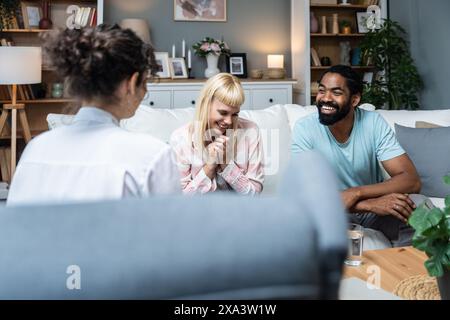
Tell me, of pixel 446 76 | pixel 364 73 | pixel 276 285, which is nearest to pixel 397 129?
pixel 446 76

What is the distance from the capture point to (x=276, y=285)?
34 centimetres

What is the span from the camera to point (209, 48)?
488 centimetres

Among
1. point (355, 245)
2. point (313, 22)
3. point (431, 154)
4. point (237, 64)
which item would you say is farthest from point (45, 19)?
point (355, 245)

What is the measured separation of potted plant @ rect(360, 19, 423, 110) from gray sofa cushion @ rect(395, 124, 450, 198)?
208cm

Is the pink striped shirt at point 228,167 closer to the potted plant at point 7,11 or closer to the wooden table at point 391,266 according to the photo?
the wooden table at point 391,266

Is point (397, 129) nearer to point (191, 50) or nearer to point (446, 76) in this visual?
point (446, 76)

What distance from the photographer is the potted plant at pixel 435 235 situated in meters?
0.98

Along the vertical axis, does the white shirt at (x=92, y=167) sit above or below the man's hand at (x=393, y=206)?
above

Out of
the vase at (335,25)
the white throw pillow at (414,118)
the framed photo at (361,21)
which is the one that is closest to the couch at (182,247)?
the white throw pillow at (414,118)

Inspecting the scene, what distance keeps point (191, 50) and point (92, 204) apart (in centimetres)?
493

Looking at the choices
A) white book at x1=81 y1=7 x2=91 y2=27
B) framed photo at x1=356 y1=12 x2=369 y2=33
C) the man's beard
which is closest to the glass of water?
the man's beard

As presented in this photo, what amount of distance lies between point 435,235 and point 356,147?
1.34 metres

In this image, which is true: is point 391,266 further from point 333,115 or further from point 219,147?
point 333,115

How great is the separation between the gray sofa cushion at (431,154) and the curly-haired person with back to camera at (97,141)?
6.43 feet
